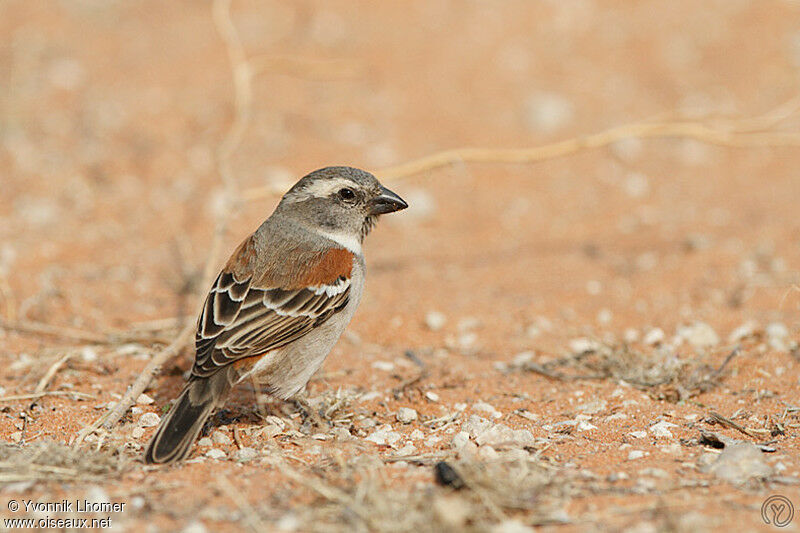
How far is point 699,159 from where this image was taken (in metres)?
9.17

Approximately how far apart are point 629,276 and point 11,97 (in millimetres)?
7152

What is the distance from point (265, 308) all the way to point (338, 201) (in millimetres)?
969

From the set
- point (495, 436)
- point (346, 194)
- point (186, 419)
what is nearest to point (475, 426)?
point (495, 436)

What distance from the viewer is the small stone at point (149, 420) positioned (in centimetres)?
445

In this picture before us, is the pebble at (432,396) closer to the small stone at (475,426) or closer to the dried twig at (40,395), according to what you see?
the small stone at (475,426)

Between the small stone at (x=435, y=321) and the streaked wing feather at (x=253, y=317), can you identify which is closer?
the streaked wing feather at (x=253, y=317)

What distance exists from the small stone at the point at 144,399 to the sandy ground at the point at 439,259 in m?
0.02

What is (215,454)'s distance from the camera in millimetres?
4031

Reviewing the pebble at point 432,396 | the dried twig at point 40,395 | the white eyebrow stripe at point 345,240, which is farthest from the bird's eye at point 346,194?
the dried twig at point 40,395

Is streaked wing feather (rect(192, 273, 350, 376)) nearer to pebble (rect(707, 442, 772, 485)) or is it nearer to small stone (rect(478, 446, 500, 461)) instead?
small stone (rect(478, 446, 500, 461))

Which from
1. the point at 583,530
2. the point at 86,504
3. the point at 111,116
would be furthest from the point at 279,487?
the point at 111,116

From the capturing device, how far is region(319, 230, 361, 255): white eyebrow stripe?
16.9 feet

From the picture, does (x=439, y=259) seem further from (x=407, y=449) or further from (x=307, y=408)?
(x=407, y=449)

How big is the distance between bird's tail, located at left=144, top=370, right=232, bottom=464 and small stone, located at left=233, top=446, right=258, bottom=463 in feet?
0.74
